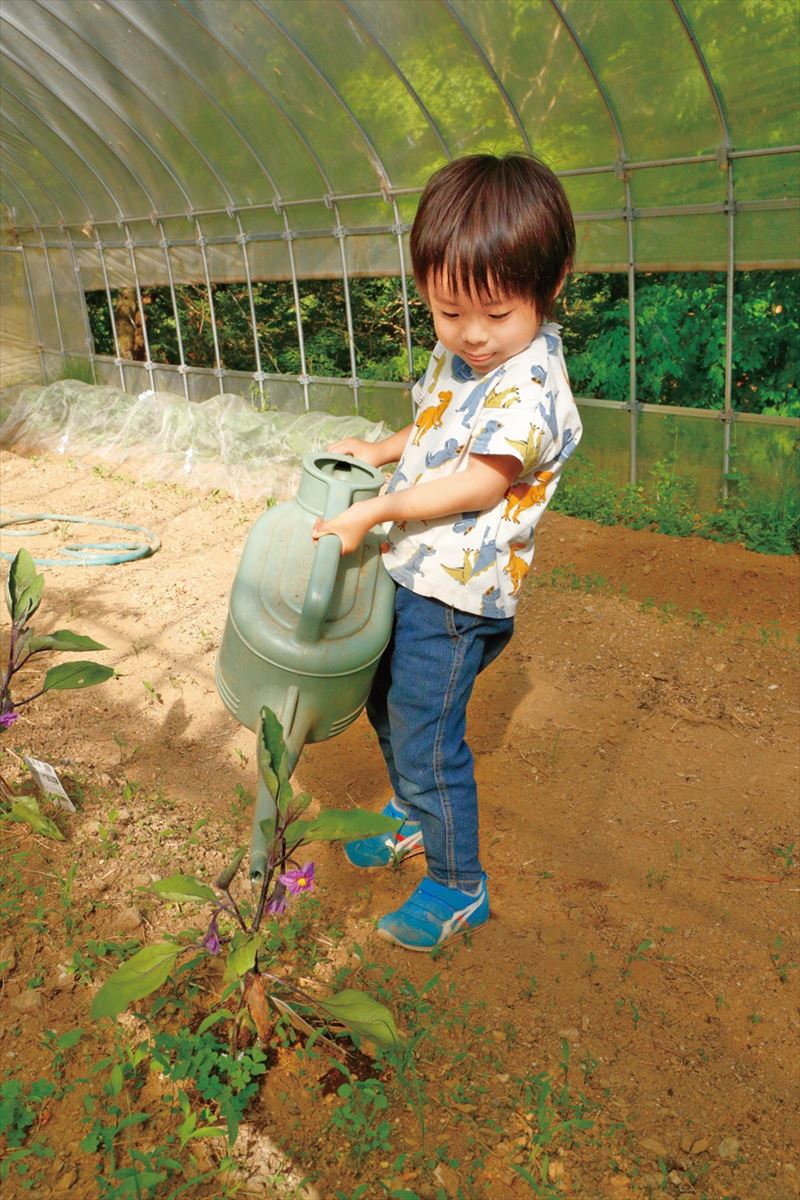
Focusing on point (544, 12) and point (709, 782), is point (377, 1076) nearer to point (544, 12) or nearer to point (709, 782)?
point (709, 782)

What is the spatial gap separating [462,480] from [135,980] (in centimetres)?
85

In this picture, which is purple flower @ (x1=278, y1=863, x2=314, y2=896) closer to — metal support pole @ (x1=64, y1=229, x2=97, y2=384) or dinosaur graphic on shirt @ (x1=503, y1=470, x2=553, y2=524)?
dinosaur graphic on shirt @ (x1=503, y1=470, x2=553, y2=524)

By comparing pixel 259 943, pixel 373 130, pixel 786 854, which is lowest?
pixel 786 854

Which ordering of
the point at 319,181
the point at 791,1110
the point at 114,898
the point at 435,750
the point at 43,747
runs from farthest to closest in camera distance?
the point at 319,181 < the point at 43,747 < the point at 114,898 < the point at 435,750 < the point at 791,1110

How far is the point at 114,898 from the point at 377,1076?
680 millimetres

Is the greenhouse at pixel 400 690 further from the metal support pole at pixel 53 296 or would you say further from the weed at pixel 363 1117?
the metal support pole at pixel 53 296

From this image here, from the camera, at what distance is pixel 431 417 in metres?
1.67

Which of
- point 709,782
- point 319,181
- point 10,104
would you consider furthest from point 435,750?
point 10,104

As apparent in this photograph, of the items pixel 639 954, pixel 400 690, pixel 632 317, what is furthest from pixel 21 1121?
pixel 632 317

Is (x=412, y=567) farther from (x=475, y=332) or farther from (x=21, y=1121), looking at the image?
(x=21, y=1121)

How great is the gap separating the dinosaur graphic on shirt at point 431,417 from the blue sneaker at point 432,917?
839 millimetres

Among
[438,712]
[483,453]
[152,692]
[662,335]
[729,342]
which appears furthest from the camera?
[662,335]

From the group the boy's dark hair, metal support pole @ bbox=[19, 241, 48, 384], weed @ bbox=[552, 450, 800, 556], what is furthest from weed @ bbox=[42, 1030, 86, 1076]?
metal support pole @ bbox=[19, 241, 48, 384]

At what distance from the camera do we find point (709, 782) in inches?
97.1
